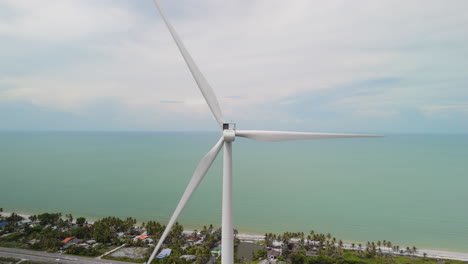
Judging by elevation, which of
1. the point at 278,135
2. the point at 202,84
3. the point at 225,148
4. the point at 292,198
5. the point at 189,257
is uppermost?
the point at 202,84

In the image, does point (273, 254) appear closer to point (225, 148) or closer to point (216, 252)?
point (216, 252)

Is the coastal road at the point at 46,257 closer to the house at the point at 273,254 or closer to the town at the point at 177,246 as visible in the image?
the town at the point at 177,246

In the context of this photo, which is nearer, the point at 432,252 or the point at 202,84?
the point at 202,84

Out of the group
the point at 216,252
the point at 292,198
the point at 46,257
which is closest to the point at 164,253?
the point at 216,252

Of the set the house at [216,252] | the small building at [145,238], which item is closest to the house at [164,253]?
the small building at [145,238]

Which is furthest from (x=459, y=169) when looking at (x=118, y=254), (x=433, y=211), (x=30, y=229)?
(x=30, y=229)

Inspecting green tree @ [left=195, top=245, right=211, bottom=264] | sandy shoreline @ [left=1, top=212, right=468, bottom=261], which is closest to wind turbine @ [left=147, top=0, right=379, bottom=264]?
green tree @ [left=195, top=245, right=211, bottom=264]
